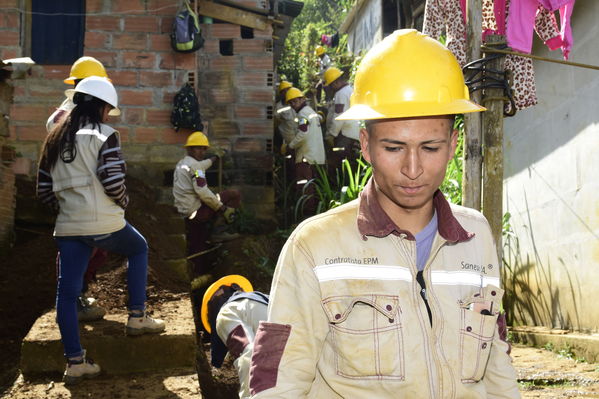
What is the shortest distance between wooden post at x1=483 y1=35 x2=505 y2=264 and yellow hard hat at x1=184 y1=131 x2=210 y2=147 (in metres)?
5.50

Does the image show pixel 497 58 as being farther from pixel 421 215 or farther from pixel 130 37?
pixel 130 37

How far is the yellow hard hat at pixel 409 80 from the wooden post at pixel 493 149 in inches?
91.4

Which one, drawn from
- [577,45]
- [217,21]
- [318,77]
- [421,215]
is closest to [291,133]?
[217,21]

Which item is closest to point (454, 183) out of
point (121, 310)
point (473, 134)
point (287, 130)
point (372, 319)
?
point (473, 134)

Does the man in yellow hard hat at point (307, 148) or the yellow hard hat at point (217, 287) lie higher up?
the man in yellow hard hat at point (307, 148)

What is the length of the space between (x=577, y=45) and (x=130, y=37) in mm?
5830

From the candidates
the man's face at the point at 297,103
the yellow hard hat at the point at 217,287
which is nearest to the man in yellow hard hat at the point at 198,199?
the man's face at the point at 297,103

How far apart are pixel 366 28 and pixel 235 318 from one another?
17.6 m

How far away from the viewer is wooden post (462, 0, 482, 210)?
4.60 m

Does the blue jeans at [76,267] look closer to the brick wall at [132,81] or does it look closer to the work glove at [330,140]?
the brick wall at [132,81]

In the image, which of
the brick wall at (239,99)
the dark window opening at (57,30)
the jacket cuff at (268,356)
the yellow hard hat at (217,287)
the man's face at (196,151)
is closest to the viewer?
the jacket cuff at (268,356)

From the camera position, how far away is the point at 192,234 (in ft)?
33.5

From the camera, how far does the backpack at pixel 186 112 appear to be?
9820 millimetres

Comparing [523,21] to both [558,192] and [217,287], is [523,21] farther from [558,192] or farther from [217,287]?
[217,287]
